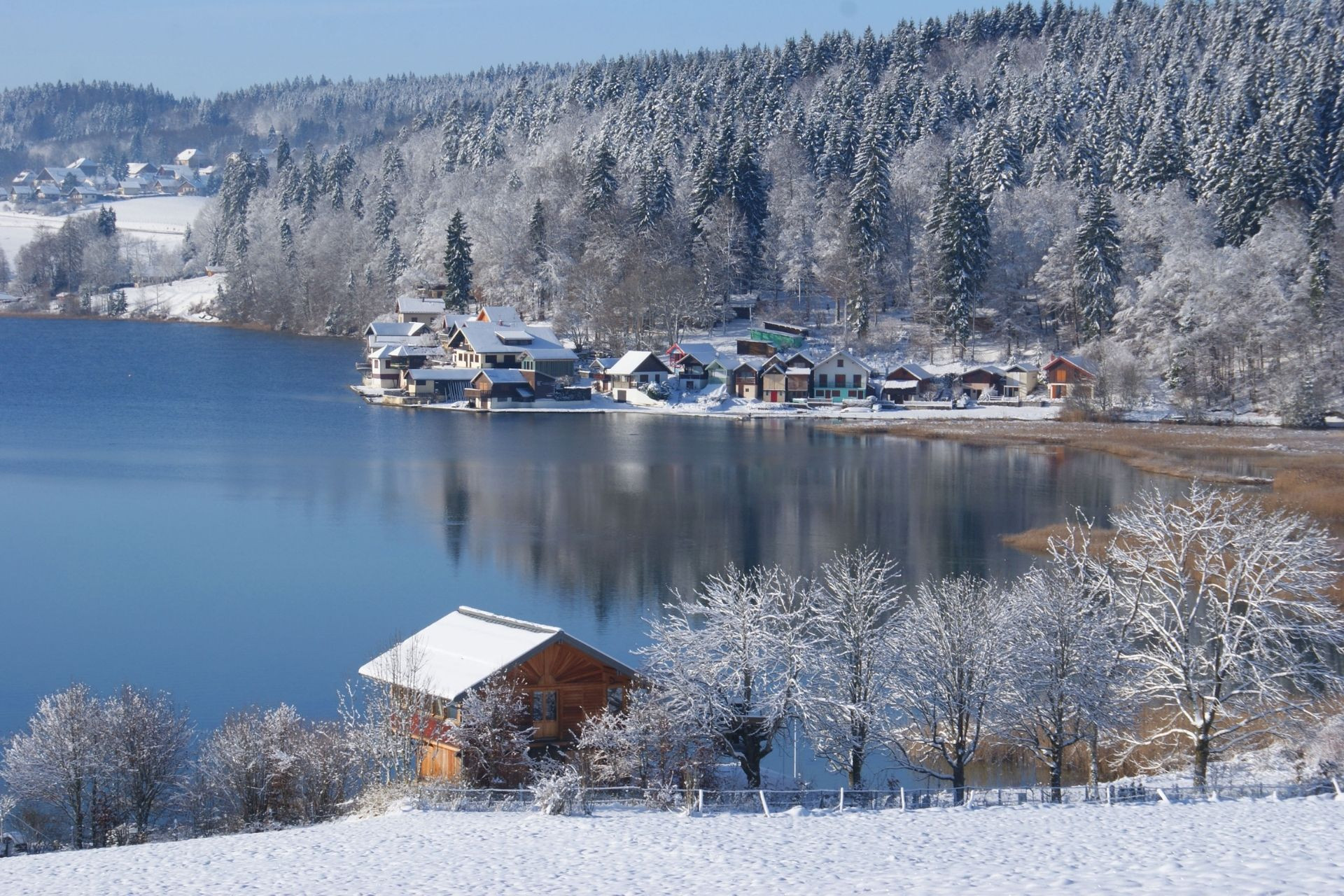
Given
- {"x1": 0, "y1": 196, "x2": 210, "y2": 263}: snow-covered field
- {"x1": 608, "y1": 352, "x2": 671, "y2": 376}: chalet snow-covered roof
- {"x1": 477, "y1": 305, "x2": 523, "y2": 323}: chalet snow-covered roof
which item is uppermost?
{"x1": 0, "y1": 196, "x2": 210, "y2": 263}: snow-covered field

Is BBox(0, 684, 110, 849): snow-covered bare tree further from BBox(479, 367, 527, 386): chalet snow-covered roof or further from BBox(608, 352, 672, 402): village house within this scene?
BBox(608, 352, 672, 402): village house

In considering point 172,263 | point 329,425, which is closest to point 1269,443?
point 329,425

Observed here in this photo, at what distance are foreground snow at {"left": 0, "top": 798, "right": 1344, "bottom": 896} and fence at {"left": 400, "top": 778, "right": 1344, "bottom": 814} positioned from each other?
51 centimetres

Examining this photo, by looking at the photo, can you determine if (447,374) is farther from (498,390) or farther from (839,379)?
(839,379)

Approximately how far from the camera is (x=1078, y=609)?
48.9ft

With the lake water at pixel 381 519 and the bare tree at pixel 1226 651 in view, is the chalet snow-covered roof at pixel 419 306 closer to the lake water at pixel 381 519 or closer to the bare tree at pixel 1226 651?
the lake water at pixel 381 519

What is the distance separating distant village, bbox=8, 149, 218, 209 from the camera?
153000 millimetres

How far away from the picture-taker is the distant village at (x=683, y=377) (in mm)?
52125

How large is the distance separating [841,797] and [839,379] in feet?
138

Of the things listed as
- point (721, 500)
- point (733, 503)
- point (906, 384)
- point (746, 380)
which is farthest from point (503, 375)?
point (733, 503)

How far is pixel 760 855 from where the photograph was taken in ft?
30.4

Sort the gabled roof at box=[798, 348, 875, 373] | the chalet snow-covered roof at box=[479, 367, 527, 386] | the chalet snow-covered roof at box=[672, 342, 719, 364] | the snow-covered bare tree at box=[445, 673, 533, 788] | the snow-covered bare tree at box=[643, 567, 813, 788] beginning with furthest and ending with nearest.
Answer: the chalet snow-covered roof at box=[672, 342, 719, 364] < the gabled roof at box=[798, 348, 875, 373] < the chalet snow-covered roof at box=[479, 367, 527, 386] < the snow-covered bare tree at box=[643, 567, 813, 788] < the snow-covered bare tree at box=[445, 673, 533, 788]

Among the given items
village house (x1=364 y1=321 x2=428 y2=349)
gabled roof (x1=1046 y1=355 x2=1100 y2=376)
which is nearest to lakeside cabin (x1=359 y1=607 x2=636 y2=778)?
gabled roof (x1=1046 y1=355 x2=1100 y2=376)

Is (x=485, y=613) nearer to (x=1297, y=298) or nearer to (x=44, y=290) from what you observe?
(x=1297, y=298)
